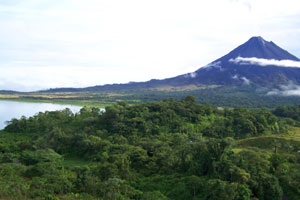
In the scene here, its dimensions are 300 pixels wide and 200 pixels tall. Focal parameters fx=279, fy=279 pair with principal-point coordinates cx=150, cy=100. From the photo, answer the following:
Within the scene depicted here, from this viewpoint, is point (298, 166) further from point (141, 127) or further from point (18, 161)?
point (18, 161)

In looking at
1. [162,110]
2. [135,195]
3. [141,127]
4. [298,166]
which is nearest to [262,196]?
[298,166]

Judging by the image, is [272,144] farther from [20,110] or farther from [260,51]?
[260,51]

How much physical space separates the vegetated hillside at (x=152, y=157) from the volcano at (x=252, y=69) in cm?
6451

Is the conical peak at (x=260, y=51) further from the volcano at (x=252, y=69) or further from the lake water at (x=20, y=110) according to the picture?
the lake water at (x=20, y=110)

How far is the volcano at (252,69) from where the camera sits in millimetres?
91694

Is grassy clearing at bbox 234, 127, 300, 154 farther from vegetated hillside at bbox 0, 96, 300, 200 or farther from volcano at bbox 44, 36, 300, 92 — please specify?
volcano at bbox 44, 36, 300, 92

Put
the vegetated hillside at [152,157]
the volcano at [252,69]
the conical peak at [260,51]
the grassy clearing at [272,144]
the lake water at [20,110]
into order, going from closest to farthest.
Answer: the vegetated hillside at [152,157], the grassy clearing at [272,144], the lake water at [20,110], the volcano at [252,69], the conical peak at [260,51]

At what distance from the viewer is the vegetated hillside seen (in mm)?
13570

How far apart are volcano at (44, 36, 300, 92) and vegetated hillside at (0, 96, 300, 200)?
2540 inches

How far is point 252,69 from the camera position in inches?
3915

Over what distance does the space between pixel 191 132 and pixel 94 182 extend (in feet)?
45.2

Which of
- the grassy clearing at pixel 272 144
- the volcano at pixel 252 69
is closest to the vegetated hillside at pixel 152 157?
the grassy clearing at pixel 272 144

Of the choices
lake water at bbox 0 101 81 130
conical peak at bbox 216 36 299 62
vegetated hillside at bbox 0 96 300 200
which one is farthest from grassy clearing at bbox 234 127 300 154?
conical peak at bbox 216 36 299 62

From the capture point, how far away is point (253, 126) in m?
27.5
